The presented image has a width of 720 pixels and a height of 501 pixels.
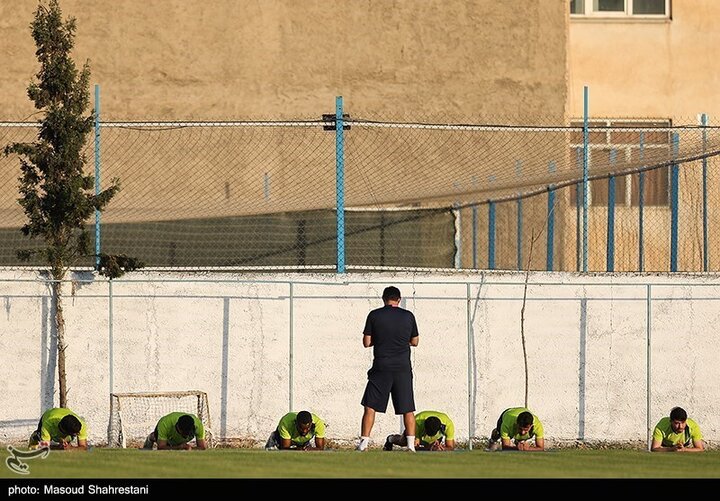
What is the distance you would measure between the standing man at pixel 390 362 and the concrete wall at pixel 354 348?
76.8 inches

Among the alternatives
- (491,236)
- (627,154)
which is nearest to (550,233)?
(491,236)

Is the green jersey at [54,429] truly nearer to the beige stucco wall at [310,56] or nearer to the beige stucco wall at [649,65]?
the beige stucco wall at [310,56]

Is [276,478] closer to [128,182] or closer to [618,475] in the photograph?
[618,475]

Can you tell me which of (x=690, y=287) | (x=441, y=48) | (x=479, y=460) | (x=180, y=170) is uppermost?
(x=441, y=48)

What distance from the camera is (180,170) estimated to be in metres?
23.3

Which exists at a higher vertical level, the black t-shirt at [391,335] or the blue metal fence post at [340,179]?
the blue metal fence post at [340,179]

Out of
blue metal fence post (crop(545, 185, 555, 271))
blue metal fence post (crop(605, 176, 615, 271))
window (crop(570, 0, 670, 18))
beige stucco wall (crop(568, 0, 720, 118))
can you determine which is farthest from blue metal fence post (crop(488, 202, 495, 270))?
window (crop(570, 0, 670, 18))

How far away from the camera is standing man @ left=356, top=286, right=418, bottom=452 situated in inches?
624

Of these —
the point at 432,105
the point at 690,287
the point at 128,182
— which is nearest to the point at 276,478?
the point at 690,287

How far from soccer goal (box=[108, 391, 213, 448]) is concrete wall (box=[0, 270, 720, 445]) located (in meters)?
0.15

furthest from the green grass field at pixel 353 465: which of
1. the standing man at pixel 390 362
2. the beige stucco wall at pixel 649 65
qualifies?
the beige stucco wall at pixel 649 65

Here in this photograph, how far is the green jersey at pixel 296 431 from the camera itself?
1650 cm

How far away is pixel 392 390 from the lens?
631 inches

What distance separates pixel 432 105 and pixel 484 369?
10484mm
